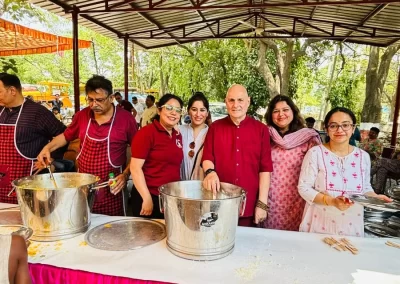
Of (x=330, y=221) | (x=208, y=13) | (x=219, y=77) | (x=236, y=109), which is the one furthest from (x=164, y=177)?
(x=219, y=77)

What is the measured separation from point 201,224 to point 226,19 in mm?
5979

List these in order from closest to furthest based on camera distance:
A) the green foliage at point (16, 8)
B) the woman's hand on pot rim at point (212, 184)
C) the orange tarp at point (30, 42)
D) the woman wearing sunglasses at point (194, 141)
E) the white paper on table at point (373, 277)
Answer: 1. the white paper on table at point (373, 277)
2. the woman's hand on pot rim at point (212, 184)
3. the woman wearing sunglasses at point (194, 141)
4. the green foliage at point (16, 8)
5. the orange tarp at point (30, 42)

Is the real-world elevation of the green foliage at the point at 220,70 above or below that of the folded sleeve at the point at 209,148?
above

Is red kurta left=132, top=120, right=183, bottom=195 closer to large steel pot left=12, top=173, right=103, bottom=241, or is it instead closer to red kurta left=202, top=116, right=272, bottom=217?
red kurta left=202, top=116, right=272, bottom=217

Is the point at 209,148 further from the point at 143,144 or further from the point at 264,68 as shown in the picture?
the point at 264,68

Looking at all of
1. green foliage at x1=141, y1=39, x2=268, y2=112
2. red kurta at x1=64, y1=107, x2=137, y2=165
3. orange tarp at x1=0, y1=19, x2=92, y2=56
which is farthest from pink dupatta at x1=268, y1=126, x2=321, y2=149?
green foliage at x1=141, y1=39, x2=268, y2=112

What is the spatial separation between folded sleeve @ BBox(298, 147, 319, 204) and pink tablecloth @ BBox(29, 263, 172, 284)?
3.09 feet

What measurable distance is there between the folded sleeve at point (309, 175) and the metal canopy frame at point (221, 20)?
3.02 metres

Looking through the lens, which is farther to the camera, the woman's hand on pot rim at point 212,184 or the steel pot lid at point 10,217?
the steel pot lid at point 10,217

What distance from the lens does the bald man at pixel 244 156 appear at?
1.78 meters

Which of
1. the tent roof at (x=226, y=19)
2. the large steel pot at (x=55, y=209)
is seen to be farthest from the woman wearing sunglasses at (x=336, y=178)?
the tent roof at (x=226, y=19)

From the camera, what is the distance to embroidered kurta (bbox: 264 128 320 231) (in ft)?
6.23

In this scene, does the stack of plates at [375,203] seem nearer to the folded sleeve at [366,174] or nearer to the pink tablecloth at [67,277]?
the folded sleeve at [366,174]

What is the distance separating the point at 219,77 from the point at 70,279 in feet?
38.8
